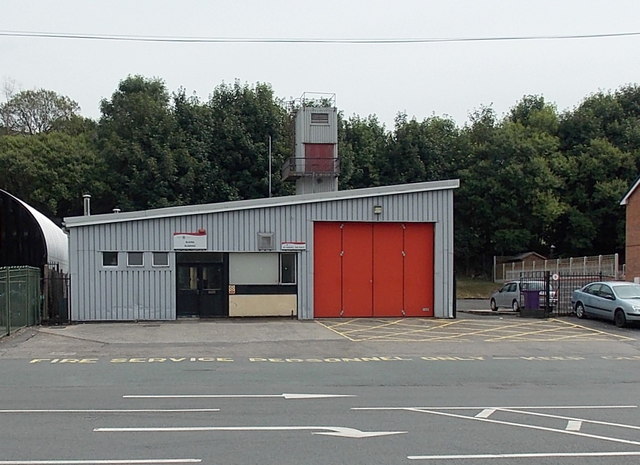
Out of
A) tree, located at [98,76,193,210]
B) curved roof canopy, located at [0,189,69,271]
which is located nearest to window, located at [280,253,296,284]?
curved roof canopy, located at [0,189,69,271]

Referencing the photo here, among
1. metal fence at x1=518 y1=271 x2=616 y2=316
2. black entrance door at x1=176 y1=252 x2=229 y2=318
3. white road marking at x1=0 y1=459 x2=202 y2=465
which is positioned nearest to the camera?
white road marking at x1=0 y1=459 x2=202 y2=465

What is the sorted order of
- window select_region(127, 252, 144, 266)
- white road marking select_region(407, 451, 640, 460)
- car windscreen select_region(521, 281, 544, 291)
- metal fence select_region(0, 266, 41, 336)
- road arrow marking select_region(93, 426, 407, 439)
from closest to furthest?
white road marking select_region(407, 451, 640, 460) < road arrow marking select_region(93, 426, 407, 439) < metal fence select_region(0, 266, 41, 336) < window select_region(127, 252, 144, 266) < car windscreen select_region(521, 281, 544, 291)

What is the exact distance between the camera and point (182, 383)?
1267 cm

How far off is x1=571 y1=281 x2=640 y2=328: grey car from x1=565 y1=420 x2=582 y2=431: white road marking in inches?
655

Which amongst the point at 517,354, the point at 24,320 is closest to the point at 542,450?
the point at 517,354

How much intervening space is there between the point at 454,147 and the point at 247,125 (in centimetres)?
1877

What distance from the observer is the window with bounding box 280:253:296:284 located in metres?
26.3

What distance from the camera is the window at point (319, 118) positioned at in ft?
126

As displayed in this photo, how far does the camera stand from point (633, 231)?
156ft

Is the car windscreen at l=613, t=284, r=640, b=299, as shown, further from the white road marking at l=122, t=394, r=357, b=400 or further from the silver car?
the white road marking at l=122, t=394, r=357, b=400

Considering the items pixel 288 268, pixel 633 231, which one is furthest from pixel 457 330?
pixel 633 231

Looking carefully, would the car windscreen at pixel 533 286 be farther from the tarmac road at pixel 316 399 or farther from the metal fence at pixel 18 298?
the metal fence at pixel 18 298

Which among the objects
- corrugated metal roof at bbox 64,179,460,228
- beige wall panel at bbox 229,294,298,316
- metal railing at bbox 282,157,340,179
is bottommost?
beige wall panel at bbox 229,294,298,316

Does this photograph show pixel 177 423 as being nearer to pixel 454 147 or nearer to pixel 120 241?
pixel 120 241
